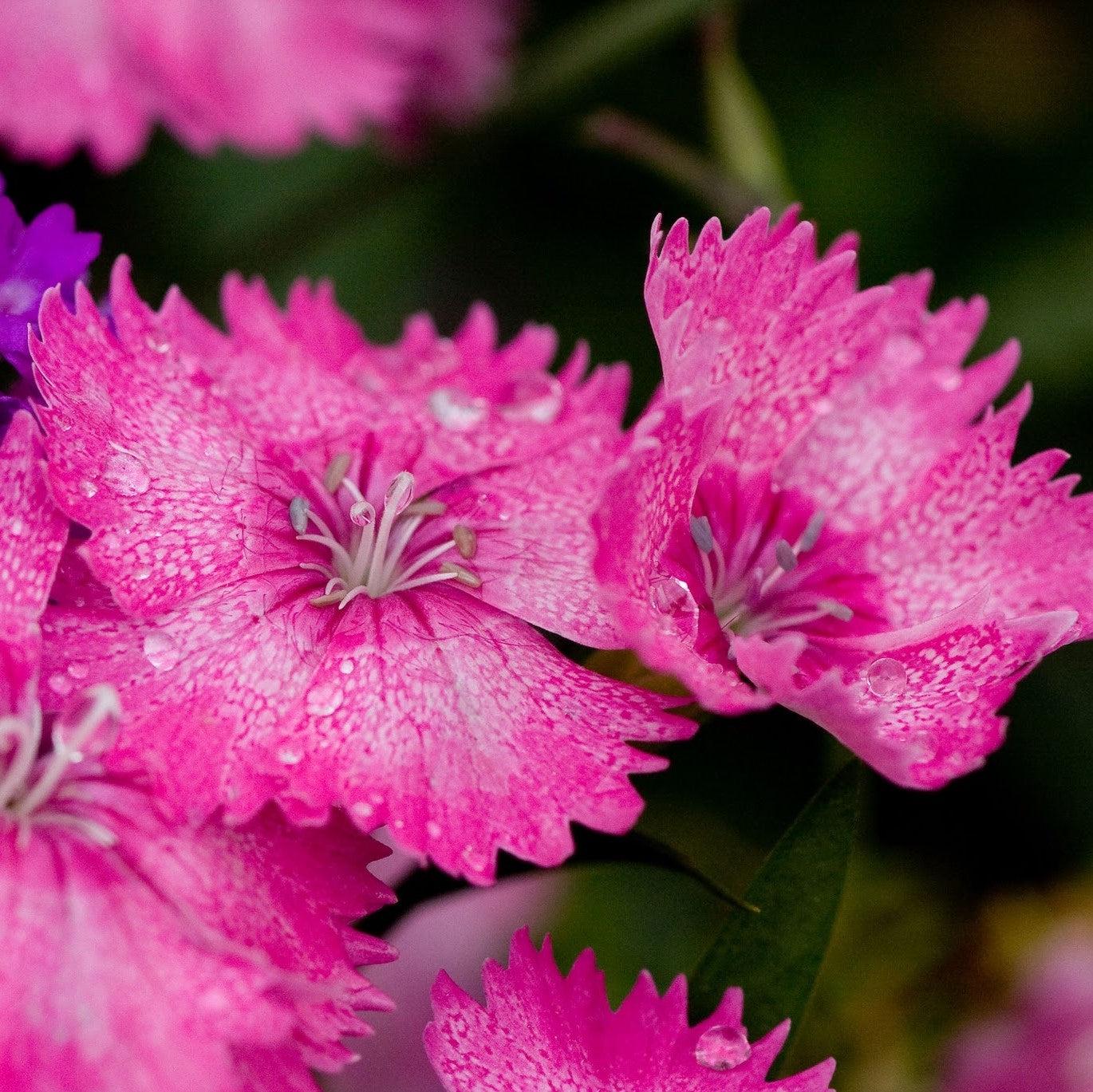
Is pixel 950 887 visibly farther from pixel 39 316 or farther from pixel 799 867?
pixel 39 316

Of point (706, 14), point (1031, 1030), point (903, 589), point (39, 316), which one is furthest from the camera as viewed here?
point (706, 14)

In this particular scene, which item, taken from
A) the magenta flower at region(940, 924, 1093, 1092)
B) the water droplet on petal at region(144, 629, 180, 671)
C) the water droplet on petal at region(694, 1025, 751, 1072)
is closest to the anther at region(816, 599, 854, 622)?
the water droplet on petal at region(694, 1025, 751, 1072)

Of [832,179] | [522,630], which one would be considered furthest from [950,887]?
[522,630]

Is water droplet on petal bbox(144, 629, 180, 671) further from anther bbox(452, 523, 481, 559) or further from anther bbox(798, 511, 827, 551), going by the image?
anther bbox(798, 511, 827, 551)

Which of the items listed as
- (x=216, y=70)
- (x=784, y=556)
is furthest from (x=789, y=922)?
(x=216, y=70)

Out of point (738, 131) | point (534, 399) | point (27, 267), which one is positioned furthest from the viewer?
point (738, 131)

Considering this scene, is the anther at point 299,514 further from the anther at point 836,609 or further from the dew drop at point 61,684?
the anther at point 836,609

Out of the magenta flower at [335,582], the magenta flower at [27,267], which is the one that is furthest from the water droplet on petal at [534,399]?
the magenta flower at [27,267]

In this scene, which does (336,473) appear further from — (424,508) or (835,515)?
(835,515)
